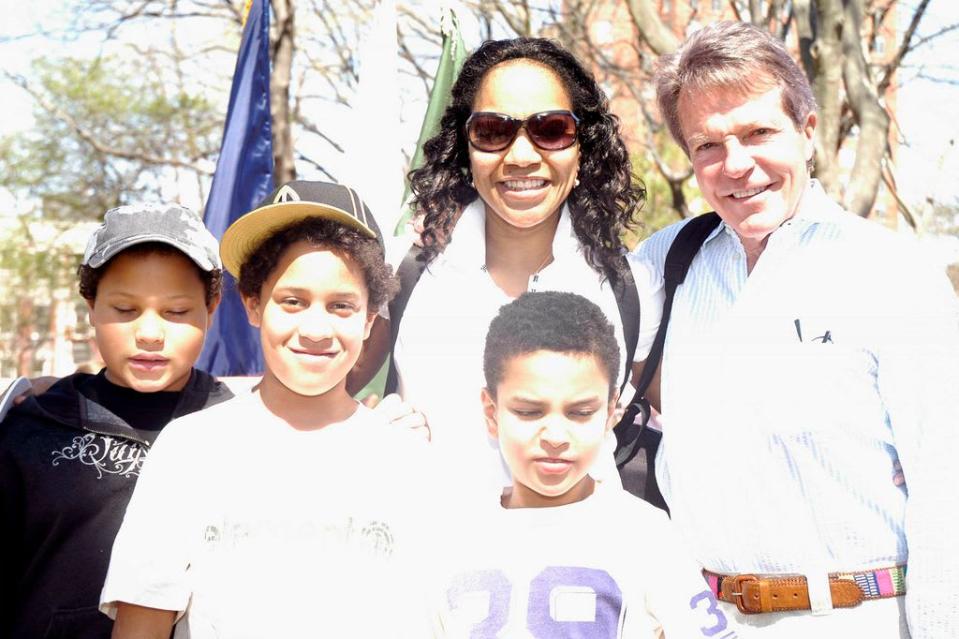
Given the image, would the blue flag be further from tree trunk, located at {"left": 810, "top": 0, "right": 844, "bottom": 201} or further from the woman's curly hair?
tree trunk, located at {"left": 810, "top": 0, "right": 844, "bottom": 201}

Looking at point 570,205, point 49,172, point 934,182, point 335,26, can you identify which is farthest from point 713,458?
point 49,172

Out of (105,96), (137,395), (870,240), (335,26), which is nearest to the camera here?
(870,240)

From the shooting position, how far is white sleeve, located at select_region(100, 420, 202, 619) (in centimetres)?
236

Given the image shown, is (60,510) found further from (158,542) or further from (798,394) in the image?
(798,394)

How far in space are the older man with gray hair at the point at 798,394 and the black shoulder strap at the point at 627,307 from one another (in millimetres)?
119

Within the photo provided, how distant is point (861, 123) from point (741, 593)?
673 centimetres

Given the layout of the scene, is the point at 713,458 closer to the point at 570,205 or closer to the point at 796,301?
the point at 796,301

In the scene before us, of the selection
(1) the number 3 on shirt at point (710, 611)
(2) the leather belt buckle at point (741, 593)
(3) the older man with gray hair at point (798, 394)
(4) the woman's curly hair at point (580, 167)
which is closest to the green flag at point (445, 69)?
(4) the woman's curly hair at point (580, 167)

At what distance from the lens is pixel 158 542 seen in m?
2.38

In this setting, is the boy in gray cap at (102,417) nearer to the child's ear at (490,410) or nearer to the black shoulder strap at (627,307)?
the child's ear at (490,410)

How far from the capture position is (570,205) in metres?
3.17

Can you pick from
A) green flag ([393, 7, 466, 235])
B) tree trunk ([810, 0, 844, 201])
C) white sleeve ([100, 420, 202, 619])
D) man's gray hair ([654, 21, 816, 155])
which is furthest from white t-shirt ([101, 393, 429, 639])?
tree trunk ([810, 0, 844, 201])

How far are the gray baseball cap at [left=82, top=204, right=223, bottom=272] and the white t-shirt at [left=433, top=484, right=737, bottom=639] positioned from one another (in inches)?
44.8

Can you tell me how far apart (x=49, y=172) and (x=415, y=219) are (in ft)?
68.6
